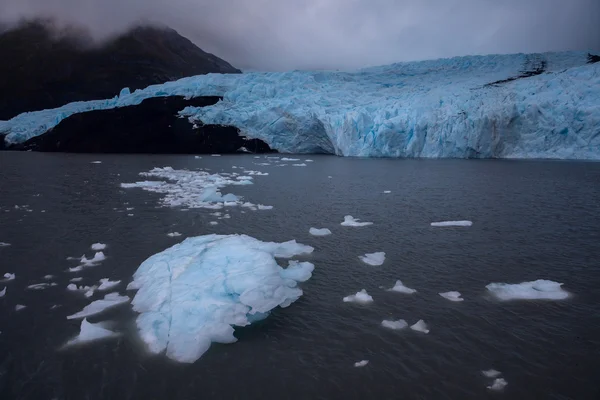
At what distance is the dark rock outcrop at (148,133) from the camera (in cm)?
3644

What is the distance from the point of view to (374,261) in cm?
626

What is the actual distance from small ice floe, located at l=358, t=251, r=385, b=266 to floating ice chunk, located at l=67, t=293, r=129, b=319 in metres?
3.70

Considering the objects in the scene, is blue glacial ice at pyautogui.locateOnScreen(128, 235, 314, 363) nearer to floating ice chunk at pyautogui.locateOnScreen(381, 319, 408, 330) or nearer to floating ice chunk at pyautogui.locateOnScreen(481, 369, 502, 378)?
floating ice chunk at pyautogui.locateOnScreen(381, 319, 408, 330)

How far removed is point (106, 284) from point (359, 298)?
360cm

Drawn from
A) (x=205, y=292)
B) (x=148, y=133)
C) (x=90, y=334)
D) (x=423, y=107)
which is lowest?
(x=90, y=334)

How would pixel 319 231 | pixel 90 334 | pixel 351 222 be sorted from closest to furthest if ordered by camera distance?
pixel 90 334 < pixel 319 231 < pixel 351 222

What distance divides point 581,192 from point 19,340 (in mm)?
15912

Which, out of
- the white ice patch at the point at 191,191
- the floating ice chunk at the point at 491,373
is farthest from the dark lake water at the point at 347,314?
the white ice patch at the point at 191,191

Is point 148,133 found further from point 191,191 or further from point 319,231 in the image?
point 319,231

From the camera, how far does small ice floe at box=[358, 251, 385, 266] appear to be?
621cm

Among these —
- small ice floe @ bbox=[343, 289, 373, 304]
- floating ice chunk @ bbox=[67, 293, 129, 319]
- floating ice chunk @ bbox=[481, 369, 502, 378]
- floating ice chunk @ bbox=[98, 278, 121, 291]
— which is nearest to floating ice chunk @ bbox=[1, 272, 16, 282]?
floating ice chunk @ bbox=[98, 278, 121, 291]

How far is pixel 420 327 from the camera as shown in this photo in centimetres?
418

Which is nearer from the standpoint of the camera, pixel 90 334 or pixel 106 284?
pixel 90 334

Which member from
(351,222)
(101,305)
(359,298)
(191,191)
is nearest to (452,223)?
(351,222)
